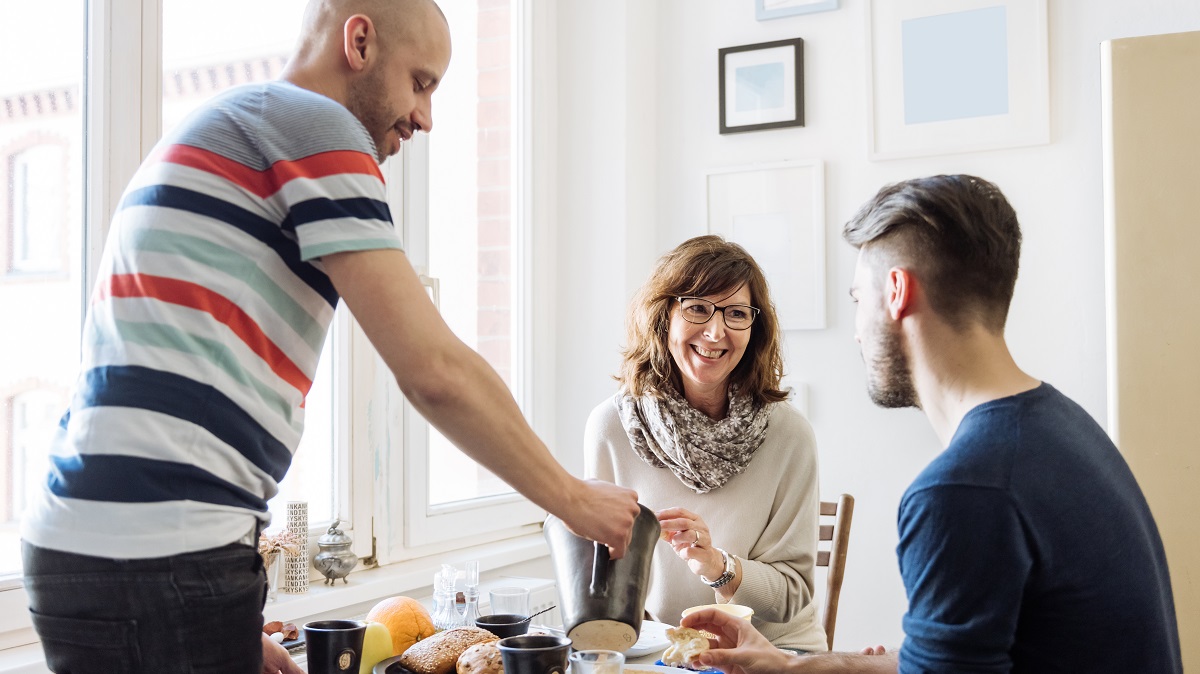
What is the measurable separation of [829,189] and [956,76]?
45 centimetres

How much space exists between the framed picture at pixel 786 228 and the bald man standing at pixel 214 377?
1.97 metres

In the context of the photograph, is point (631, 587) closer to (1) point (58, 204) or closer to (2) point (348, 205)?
(2) point (348, 205)

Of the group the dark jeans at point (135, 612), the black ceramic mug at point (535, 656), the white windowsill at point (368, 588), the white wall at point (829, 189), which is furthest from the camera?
the white wall at point (829, 189)

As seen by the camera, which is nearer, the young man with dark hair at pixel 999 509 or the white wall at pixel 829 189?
the young man with dark hair at pixel 999 509

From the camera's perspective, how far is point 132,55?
179 centimetres

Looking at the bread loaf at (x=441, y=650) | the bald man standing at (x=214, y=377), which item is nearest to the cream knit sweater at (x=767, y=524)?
the bread loaf at (x=441, y=650)

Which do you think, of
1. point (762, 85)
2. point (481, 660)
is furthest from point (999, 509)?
point (762, 85)

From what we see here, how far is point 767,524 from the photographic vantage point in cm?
204

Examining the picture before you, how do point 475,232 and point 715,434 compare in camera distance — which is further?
point 475,232

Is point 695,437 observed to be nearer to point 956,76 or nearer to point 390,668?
point 390,668

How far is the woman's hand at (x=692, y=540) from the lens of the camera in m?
1.72

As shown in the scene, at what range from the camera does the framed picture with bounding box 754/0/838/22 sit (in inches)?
116

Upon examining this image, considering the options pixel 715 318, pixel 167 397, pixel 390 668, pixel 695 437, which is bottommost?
pixel 390 668

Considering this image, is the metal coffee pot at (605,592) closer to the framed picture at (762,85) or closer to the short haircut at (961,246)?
the short haircut at (961,246)
